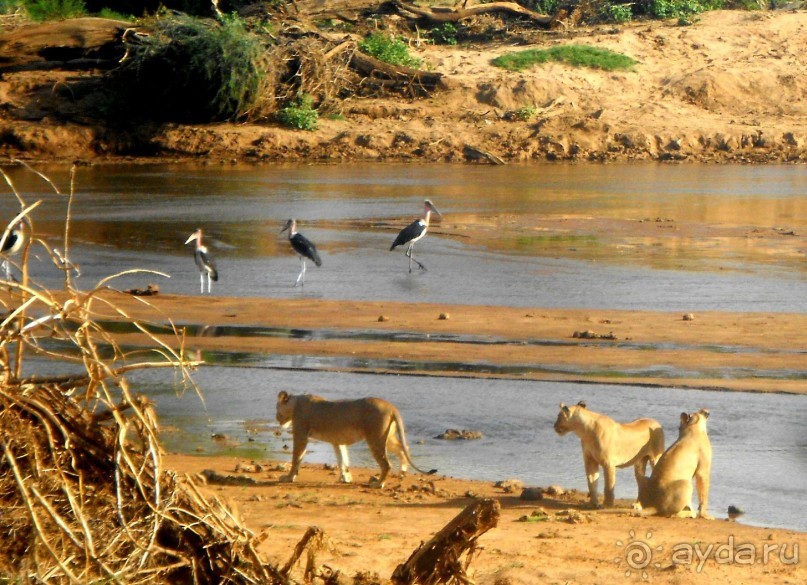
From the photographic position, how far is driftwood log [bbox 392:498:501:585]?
16.9 ft

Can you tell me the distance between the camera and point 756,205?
82.9ft

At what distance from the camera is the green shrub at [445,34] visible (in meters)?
38.8

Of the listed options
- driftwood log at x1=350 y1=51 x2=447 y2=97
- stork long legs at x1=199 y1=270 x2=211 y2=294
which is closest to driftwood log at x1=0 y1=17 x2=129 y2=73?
driftwood log at x1=350 y1=51 x2=447 y2=97

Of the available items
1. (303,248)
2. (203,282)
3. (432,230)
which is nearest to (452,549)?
(203,282)

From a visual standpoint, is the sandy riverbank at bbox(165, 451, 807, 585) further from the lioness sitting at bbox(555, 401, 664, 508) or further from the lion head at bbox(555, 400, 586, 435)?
the lion head at bbox(555, 400, 586, 435)

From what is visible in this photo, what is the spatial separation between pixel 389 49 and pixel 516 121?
496 cm

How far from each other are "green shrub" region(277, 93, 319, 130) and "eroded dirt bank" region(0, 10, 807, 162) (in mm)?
328

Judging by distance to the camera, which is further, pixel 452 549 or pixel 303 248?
pixel 303 248

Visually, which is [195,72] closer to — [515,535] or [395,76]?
[395,76]

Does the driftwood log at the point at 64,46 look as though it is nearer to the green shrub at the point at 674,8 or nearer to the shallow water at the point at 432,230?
the shallow water at the point at 432,230

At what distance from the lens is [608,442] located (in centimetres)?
769

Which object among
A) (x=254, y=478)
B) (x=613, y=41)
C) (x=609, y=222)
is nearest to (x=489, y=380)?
(x=254, y=478)

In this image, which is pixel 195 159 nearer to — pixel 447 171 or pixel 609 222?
pixel 447 171

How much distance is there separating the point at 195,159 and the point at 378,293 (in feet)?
61.4
